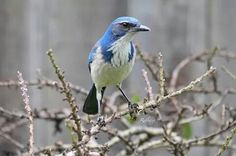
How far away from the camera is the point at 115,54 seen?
7.66ft

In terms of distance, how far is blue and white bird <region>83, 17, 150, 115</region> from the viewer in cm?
229

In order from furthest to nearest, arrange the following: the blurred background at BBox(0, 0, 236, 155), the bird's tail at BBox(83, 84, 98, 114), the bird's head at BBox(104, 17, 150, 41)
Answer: the blurred background at BBox(0, 0, 236, 155), the bird's tail at BBox(83, 84, 98, 114), the bird's head at BBox(104, 17, 150, 41)

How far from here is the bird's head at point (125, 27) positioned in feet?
7.43

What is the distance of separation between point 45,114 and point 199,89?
28.1 inches

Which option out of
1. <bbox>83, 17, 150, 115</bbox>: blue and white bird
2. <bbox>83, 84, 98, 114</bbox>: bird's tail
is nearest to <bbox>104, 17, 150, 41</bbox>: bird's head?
<bbox>83, 17, 150, 115</bbox>: blue and white bird

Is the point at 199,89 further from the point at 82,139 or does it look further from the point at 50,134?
the point at 82,139

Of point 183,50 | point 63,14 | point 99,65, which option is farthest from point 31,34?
point 99,65

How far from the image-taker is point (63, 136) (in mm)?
3734

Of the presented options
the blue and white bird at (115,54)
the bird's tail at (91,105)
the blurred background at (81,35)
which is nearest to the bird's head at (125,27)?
the blue and white bird at (115,54)

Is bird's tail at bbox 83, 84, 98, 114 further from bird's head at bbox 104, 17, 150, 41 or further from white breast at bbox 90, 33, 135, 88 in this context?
bird's head at bbox 104, 17, 150, 41

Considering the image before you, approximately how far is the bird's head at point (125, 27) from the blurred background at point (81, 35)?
119cm

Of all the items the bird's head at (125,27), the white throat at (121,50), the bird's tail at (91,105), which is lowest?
the bird's tail at (91,105)

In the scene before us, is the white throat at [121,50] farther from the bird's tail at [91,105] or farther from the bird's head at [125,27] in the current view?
the bird's tail at [91,105]

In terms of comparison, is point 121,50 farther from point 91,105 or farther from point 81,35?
point 81,35
